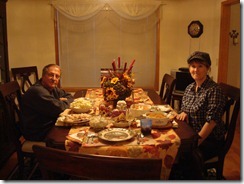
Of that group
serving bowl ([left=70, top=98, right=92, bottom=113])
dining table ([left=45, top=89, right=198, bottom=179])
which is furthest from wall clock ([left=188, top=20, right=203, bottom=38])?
dining table ([left=45, top=89, right=198, bottom=179])

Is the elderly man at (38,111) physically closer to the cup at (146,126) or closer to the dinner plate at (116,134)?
the dinner plate at (116,134)

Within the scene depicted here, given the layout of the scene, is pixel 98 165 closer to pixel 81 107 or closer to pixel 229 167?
pixel 81 107

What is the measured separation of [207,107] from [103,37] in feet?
9.36

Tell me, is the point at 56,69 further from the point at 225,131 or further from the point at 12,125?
the point at 225,131

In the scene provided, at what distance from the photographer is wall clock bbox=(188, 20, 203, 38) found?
4199 millimetres

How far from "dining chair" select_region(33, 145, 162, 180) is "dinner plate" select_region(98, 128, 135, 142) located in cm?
60

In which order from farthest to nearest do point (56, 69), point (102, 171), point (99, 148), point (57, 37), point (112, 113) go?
1. point (57, 37)
2. point (56, 69)
3. point (112, 113)
4. point (99, 148)
5. point (102, 171)

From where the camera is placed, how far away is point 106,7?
176 inches

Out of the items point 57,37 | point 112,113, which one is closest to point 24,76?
point 57,37

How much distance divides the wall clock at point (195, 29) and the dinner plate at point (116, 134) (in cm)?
294

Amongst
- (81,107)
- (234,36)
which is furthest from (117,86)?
(234,36)

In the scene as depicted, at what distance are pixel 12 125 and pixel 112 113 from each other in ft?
2.71

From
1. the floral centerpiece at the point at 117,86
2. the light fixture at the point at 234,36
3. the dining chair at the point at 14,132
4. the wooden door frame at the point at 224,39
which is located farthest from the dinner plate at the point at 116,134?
the light fixture at the point at 234,36

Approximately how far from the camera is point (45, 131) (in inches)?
90.5
